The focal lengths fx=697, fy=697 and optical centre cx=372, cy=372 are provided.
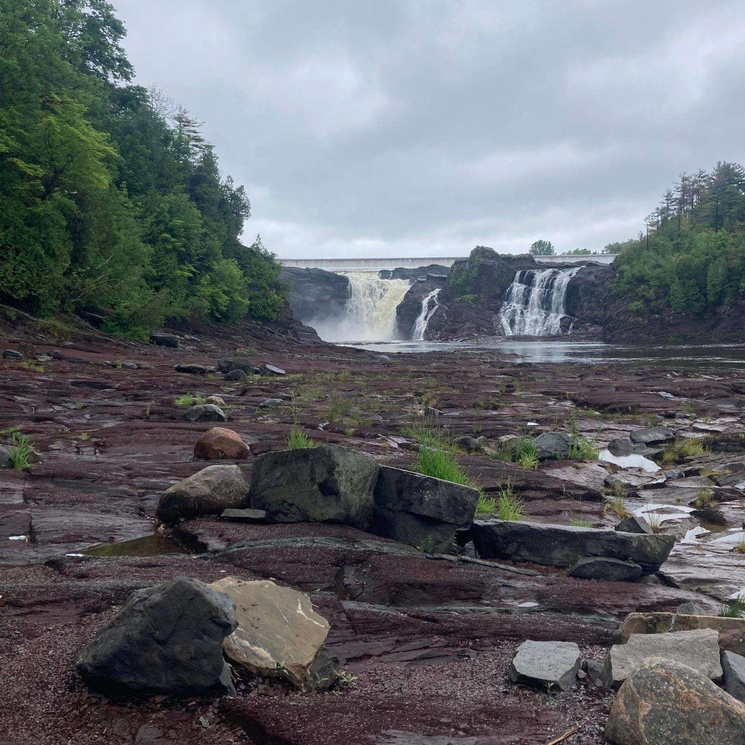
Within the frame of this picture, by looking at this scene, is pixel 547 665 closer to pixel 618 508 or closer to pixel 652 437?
pixel 618 508

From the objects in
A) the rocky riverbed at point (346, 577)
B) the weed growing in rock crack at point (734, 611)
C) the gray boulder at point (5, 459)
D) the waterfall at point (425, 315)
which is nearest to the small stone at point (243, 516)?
the rocky riverbed at point (346, 577)

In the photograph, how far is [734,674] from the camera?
9.89 ft

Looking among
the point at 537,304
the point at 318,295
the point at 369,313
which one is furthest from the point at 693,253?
the point at 318,295

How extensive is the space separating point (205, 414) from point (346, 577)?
7.84 metres

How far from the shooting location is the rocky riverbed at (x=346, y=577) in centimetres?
285

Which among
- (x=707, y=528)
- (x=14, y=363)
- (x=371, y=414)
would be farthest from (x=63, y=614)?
(x=14, y=363)

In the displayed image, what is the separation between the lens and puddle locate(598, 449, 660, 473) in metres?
10.9

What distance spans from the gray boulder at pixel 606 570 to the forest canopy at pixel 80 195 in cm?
2456

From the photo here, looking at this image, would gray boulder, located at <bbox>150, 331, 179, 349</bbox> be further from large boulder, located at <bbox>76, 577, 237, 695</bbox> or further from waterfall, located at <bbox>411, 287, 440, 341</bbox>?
waterfall, located at <bbox>411, 287, 440, 341</bbox>

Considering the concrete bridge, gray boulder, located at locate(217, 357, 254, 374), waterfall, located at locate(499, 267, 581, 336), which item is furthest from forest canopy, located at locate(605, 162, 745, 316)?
gray boulder, located at locate(217, 357, 254, 374)

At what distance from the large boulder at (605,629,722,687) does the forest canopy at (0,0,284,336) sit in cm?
2597

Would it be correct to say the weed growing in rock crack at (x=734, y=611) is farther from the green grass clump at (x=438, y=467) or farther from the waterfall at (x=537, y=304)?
the waterfall at (x=537, y=304)

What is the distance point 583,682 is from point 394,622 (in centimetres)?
121

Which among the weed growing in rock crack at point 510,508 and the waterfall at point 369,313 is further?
the waterfall at point 369,313
